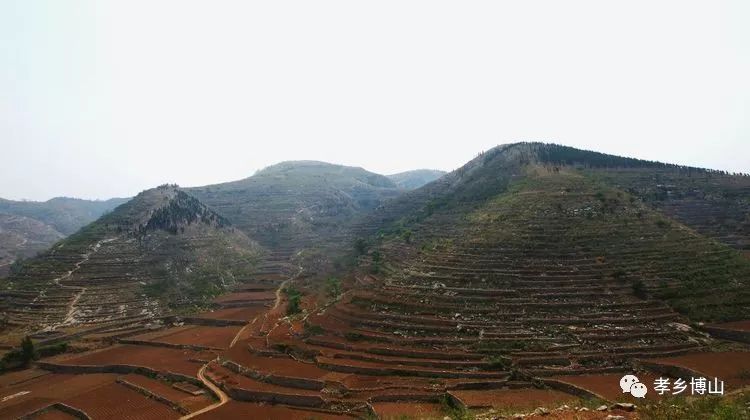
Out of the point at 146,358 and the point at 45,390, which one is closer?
the point at 45,390

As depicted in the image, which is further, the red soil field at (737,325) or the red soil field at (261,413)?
the red soil field at (737,325)

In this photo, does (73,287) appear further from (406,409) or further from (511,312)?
(511,312)

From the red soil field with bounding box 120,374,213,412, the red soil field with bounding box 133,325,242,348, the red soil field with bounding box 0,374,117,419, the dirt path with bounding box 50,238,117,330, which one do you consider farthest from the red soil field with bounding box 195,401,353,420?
the dirt path with bounding box 50,238,117,330

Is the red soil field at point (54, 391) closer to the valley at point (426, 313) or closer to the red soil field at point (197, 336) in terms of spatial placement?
the valley at point (426, 313)

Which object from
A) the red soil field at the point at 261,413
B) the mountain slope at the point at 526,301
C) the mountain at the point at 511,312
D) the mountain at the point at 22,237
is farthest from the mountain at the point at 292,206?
the red soil field at the point at 261,413

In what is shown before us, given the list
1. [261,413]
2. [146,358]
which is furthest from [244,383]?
[146,358]

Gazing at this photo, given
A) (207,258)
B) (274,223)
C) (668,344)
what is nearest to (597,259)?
(668,344)
